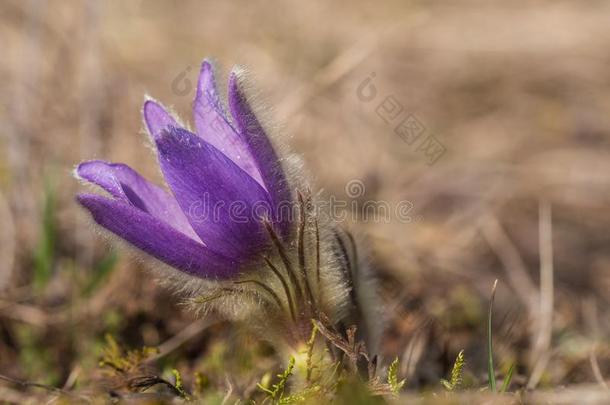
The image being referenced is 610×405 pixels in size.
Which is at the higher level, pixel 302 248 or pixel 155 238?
pixel 155 238

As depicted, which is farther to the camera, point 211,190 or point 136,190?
point 136,190

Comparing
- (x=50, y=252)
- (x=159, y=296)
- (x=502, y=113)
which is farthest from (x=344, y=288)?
(x=502, y=113)

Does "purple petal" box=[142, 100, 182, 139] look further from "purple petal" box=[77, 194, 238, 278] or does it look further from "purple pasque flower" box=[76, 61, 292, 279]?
"purple petal" box=[77, 194, 238, 278]

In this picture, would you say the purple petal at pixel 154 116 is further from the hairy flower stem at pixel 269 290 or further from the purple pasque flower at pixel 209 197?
the hairy flower stem at pixel 269 290
